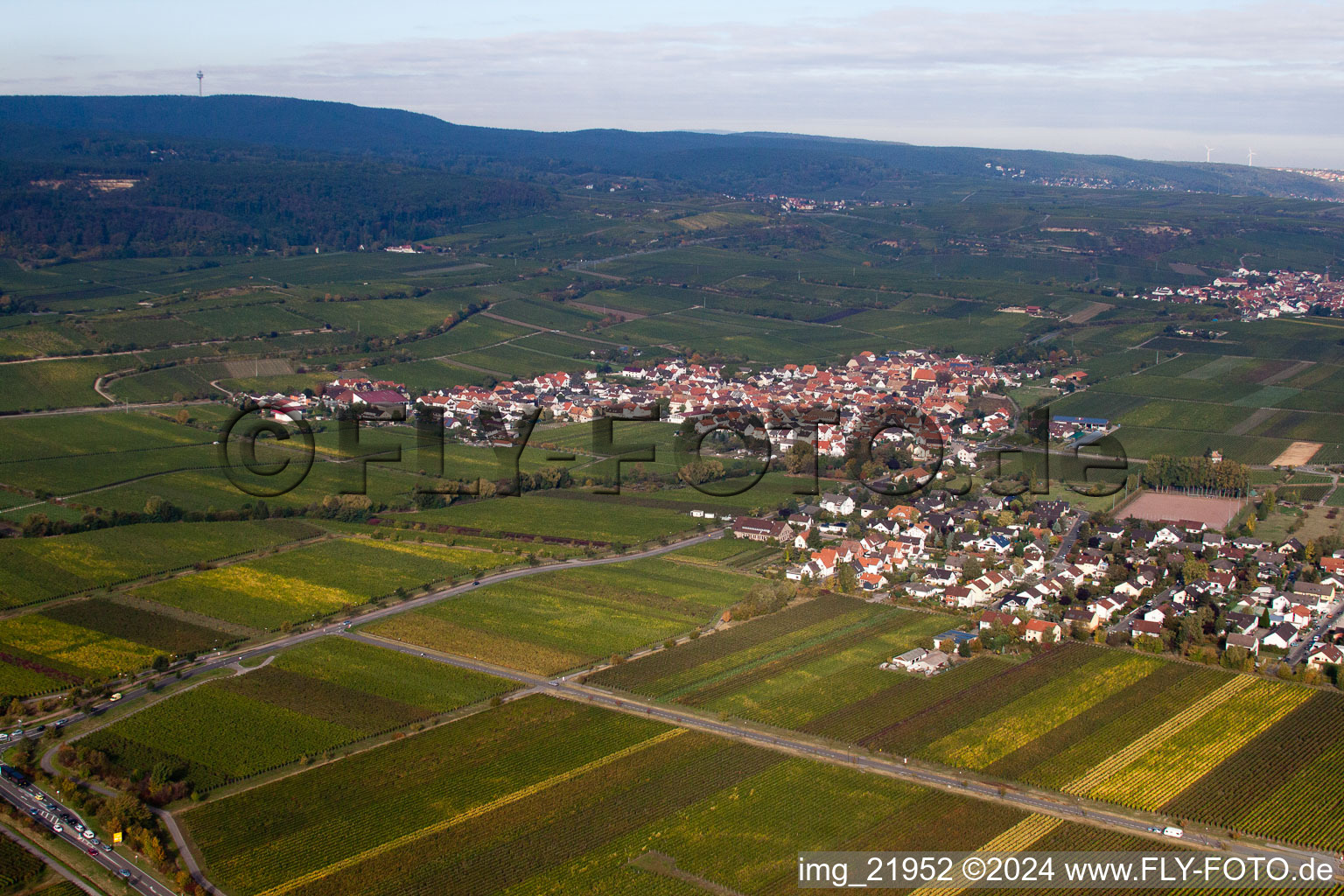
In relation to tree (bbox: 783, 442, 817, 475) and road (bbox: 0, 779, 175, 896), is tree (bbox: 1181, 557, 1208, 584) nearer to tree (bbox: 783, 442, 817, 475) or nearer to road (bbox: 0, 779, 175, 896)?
tree (bbox: 783, 442, 817, 475)

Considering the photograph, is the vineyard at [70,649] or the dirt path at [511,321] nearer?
the vineyard at [70,649]

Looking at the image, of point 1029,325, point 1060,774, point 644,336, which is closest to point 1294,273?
point 1029,325

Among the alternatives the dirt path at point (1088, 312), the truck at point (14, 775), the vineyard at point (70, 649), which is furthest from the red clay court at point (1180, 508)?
the dirt path at point (1088, 312)

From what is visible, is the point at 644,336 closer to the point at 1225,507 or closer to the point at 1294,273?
the point at 1225,507

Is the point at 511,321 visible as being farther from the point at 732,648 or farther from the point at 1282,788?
the point at 1282,788

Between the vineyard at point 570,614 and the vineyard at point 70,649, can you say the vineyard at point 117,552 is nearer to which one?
the vineyard at point 70,649

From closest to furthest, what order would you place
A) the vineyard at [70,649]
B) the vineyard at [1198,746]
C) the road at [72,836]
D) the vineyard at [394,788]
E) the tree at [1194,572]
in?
the road at [72,836] < the vineyard at [394,788] < the vineyard at [1198,746] < the vineyard at [70,649] < the tree at [1194,572]

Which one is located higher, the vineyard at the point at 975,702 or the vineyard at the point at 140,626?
the vineyard at the point at 975,702
